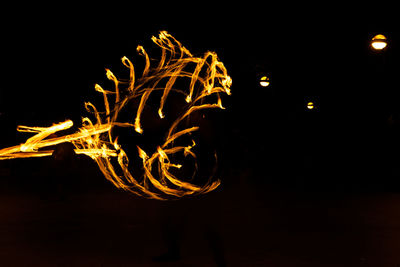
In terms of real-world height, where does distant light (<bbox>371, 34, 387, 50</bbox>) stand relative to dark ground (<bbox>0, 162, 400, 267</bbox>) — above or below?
above

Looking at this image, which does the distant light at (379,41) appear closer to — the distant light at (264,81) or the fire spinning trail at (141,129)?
the fire spinning trail at (141,129)

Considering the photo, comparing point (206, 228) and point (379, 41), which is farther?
point (379, 41)

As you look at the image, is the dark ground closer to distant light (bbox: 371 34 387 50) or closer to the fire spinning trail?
the fire spinning trail

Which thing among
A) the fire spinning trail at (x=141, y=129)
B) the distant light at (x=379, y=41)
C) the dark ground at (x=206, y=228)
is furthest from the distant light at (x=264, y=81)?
the fire spinning trail at (x=141, y=129)

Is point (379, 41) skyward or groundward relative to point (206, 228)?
skyward

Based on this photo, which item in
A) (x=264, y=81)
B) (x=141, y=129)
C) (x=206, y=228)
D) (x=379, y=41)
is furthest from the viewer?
(x=264, y=81)

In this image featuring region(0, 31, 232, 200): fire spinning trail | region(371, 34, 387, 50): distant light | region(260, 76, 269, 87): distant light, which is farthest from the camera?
region(260, 76, 269, 87): distant light

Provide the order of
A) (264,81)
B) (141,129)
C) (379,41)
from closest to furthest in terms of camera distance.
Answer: (141,129) → (379,41) → (264,81)

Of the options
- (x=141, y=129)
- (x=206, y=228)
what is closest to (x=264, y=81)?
(x=141, y=129)

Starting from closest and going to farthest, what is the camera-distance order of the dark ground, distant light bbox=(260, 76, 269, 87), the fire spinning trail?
the dark ground, the fire spinning trail, distant light bbox=(260, 76, 269, 87)

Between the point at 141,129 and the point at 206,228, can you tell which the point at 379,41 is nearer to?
the point at 141,129

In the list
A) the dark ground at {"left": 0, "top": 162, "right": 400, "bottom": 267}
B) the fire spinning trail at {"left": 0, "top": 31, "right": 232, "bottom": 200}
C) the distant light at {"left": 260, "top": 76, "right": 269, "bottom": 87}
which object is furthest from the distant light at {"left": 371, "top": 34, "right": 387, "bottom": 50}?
the distant light at {"left": 260, "top": 76, "right": 269, "bottom": 87}

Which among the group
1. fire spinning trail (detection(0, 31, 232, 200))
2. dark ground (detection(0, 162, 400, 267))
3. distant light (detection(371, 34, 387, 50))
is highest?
distant light (detection(371, 34, 387, 50))

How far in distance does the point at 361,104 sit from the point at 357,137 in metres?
1.82
